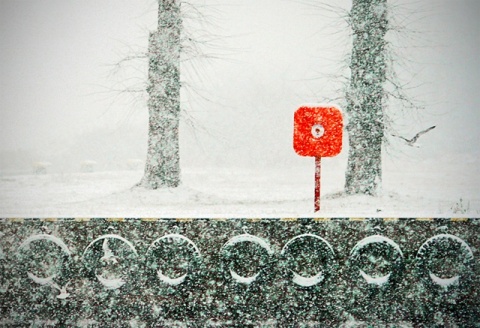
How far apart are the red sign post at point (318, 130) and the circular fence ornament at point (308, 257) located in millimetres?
1140

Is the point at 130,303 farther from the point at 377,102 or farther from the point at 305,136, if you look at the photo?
the point at 377,102

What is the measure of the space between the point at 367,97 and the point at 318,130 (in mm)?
6581

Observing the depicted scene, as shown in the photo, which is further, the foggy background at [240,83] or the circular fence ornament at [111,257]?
the foggy background at [240,83]

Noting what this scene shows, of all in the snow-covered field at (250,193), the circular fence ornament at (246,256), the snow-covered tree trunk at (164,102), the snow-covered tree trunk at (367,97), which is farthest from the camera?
the snow-covered tree trunk at (164,102)

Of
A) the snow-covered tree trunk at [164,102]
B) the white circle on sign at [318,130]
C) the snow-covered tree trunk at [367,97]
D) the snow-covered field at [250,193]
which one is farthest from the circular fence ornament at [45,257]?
the snow-covered tree trunk at [367,97]

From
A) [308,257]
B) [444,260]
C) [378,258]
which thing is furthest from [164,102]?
[444,260]

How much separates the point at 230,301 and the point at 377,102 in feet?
27.3

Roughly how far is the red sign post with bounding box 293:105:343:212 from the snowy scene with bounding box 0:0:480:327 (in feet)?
0.06

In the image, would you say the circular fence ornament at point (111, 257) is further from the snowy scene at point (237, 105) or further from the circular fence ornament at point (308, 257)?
the snowy scene at point (237, 105)

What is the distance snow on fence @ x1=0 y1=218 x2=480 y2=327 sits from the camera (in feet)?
17.2

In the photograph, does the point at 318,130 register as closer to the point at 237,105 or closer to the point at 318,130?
the point at 318,130

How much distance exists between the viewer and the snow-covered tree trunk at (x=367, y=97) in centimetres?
1220

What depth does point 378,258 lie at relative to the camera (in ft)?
17.5

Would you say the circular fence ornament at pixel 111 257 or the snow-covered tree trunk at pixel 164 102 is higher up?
the snow-covered tree trunk at pixel 164 102
